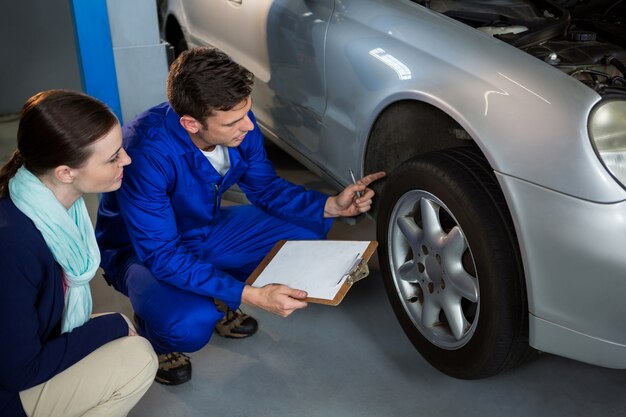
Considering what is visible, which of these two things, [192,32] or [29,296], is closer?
[29,296]

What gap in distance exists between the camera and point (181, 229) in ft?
7.60

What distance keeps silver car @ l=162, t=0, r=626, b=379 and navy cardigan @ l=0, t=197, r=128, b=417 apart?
1028 millimetres

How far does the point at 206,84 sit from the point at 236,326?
885mm

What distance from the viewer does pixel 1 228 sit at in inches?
60.3

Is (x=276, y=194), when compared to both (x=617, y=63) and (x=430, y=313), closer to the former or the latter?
(x=430, y=313)

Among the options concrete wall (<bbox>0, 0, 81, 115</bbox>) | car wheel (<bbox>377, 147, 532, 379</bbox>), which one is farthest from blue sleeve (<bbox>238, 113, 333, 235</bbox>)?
concrete wall (<bbox>0, 0, 81, 115</bbox>)

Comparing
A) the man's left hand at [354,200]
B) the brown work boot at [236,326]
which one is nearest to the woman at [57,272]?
the brown work boot at [236,326]

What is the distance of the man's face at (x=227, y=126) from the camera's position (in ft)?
6.57

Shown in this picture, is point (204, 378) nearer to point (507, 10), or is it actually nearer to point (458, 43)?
point (458, 43)

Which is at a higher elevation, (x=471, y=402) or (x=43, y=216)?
(x=43, y=216)

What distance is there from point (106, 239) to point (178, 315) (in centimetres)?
47

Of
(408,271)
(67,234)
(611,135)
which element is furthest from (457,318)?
(67,234)

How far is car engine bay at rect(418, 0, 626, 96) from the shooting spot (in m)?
2.06

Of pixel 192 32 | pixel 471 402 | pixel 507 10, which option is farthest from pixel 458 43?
pixel 192 32
